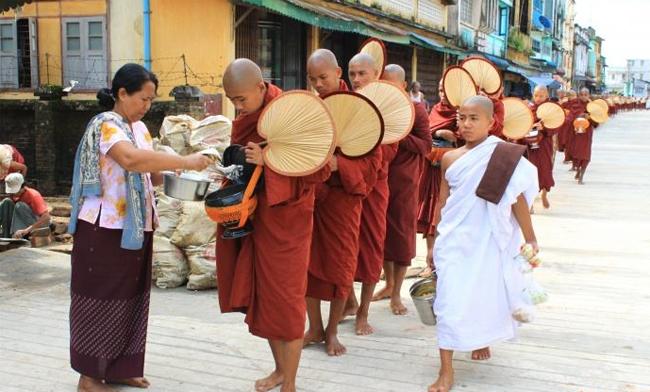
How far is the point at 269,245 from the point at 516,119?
11.2 feet

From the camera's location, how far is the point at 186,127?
6.27 meters

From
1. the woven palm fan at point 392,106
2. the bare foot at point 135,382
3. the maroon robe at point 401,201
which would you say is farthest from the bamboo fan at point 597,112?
the bare foot at point 135,382

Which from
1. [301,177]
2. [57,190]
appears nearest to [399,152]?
[301,177]

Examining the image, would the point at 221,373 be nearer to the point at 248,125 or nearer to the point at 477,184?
the point at 248,125

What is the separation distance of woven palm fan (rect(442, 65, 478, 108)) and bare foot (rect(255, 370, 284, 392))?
2.83 m

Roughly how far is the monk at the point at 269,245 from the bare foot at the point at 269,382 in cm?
19

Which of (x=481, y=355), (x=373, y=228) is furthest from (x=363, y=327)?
(x=481, y=355)

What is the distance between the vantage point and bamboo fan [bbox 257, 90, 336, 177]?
126 inches

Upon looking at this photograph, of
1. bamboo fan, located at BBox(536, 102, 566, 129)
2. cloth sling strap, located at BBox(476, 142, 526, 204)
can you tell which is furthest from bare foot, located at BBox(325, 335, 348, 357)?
bamboo fan, located at BBox(536, 102, 566, 129)

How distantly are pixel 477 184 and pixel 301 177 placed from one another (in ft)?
3.03

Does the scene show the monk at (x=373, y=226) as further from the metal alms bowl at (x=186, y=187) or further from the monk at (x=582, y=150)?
the monk at (x=582, y=150)

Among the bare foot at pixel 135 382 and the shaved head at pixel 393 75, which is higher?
the shaved head at pixel 393 75

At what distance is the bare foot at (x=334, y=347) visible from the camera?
419cm

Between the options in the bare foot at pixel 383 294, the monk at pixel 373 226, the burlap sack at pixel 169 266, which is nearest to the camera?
the monk at pixel 373 226
